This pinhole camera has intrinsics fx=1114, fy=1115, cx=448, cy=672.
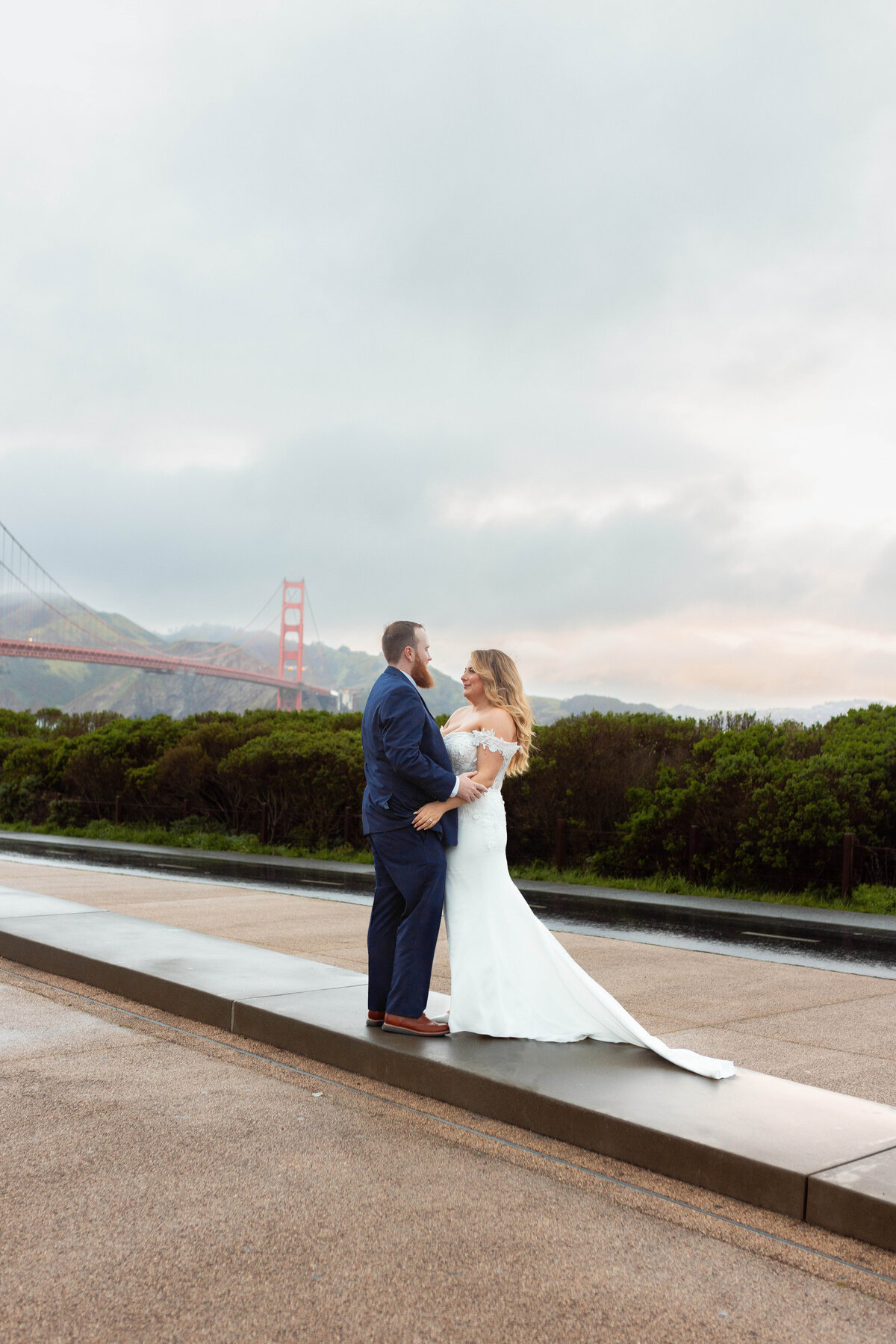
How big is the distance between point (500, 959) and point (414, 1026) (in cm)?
50

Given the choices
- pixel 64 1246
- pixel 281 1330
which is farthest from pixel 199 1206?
pixel 281 1330

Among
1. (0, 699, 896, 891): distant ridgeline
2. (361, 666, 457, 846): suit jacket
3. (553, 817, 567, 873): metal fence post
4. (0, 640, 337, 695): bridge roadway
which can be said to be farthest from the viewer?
(0, 640, 337, 695): bridge roadway

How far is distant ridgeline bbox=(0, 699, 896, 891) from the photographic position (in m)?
13.2

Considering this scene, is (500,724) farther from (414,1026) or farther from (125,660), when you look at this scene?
(125,660)

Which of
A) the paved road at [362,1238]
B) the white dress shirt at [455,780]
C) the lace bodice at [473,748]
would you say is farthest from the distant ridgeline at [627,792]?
the paved road at [362,1238]

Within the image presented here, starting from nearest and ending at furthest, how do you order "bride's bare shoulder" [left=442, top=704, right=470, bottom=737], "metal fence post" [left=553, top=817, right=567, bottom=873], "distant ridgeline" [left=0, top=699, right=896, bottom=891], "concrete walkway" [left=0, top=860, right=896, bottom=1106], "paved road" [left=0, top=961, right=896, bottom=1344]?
"paved road" [left=0, top=961, right=896, bottom=1344], "bride's bare shoulder" [left=442, top=704, right=470, bottom=737], "concrete walkway" [left=0, top=860, right=896, bottom=1106], "distant ridgeline" [left=0, top=699, right=896, bottom=891], "metal fence post" [left=553, top=817, right=567, bottom=873]

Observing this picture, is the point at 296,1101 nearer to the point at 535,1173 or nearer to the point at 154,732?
the point at 535,1173

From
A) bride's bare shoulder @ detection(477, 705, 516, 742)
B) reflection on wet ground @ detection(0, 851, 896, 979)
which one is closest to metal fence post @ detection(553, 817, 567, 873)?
reflection on wet ground @ detection(0, 851, 896, 979)

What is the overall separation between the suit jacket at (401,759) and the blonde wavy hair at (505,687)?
0.31 metres

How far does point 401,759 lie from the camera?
183 inches

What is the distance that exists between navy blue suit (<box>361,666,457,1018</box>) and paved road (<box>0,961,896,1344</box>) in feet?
1.89

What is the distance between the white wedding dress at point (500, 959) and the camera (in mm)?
4789

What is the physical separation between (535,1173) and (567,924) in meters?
6.79

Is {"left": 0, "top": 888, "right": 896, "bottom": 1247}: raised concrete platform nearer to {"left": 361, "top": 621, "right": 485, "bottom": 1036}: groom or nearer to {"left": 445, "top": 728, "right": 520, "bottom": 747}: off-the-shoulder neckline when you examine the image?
{"left": 361, "top": 621, "right": 485, "bottom": 1036}: groom
